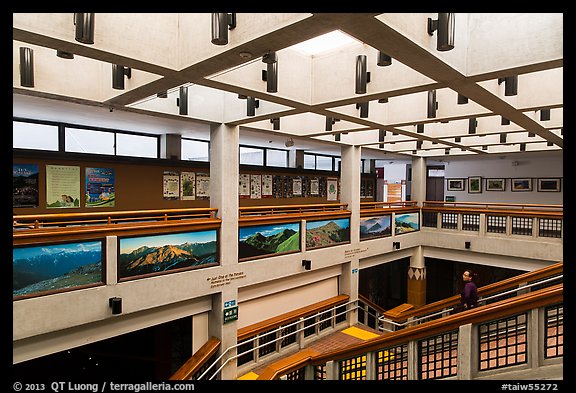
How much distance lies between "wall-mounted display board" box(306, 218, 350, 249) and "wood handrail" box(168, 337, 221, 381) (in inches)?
144

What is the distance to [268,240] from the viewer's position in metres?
8.94

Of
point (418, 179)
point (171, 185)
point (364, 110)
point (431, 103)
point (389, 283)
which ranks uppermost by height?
point (431, 103)

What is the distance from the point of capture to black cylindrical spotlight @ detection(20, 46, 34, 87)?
4926mm

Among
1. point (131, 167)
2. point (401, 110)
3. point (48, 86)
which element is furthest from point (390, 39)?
point (131, 167)

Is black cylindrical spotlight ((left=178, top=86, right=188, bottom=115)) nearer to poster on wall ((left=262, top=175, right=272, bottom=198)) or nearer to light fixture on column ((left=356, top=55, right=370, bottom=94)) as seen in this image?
light fixture on column ((left=356, top=55, right=370, bottom=94))

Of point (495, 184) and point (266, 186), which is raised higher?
point (495, 184)

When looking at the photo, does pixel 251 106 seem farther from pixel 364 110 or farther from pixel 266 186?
pixel 266 186

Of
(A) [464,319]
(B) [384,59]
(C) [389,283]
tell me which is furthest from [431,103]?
(C) [389,283]

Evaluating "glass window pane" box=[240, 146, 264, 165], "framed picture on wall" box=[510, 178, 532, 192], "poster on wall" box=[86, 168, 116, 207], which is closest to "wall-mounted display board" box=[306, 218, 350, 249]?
"glass window pane" box=[240, 146, 264, 165]

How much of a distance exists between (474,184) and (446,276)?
506 centimetres

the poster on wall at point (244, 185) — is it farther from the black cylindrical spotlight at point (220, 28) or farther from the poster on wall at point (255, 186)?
the black cylindrical spotlight at point (220, 28)
